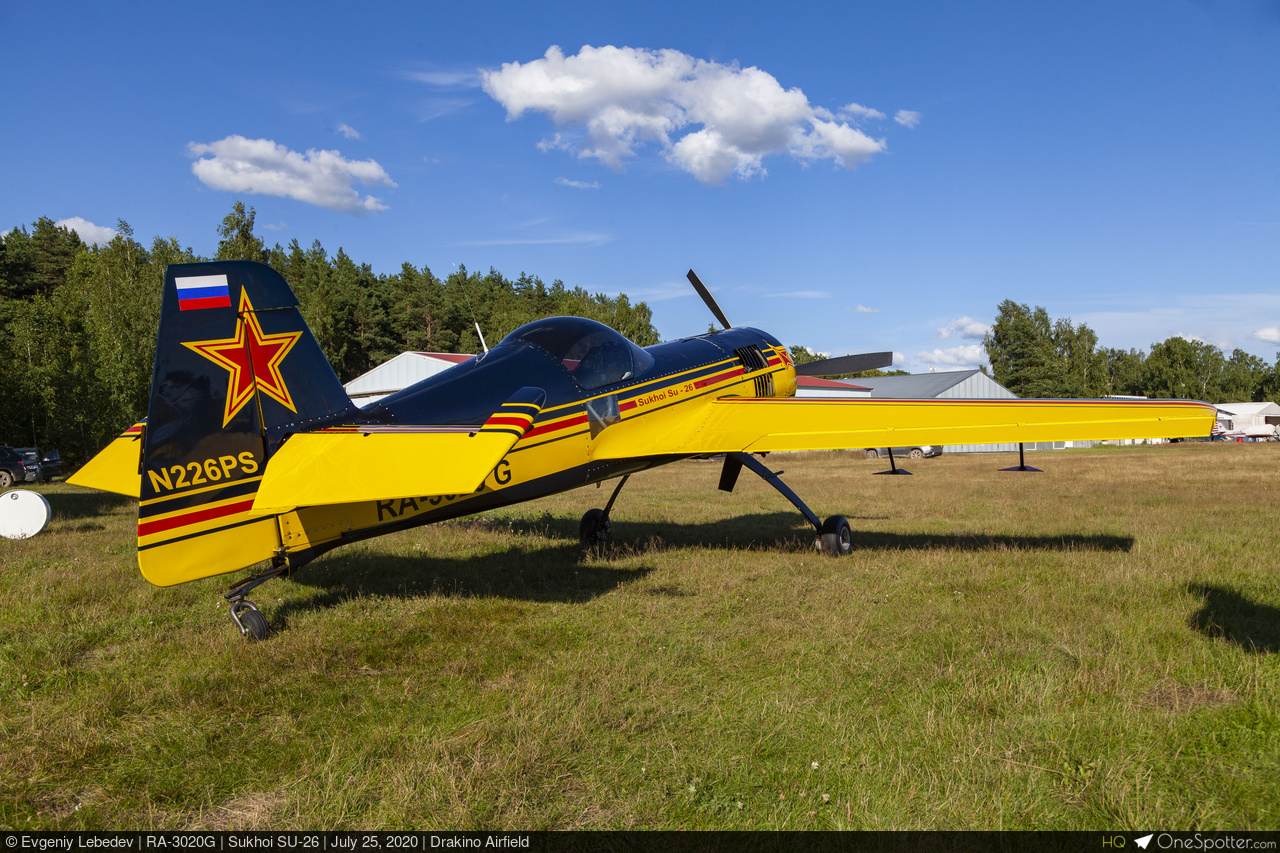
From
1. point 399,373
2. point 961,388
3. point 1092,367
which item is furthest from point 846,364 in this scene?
point 1092,367

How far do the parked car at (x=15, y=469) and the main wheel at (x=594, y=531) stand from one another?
2595 cm

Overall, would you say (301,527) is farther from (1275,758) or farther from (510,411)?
(1275,758)

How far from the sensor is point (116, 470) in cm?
673

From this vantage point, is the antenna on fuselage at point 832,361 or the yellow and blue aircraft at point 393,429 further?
the antenna on fuselage at point 832,361

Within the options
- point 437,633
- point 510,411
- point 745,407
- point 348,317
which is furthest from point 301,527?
point 348,317

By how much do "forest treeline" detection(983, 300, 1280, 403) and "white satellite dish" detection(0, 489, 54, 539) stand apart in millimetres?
76046

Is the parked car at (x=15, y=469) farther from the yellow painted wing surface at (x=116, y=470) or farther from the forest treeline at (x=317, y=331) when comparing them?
the yellow painted wing surface at (x=116, y=470)

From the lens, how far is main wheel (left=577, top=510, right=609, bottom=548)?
10.3 meters

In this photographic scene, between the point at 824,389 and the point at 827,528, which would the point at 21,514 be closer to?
the point at 827,528

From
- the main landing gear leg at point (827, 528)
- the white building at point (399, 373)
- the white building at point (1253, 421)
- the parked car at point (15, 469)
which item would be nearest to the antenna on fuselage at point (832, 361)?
the main landing gear leg at point (827, 528)

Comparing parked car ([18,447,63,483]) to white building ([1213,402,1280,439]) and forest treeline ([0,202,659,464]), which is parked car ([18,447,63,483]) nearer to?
forest treeline ([0,202,659,464])

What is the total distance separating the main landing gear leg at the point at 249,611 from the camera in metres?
5.66
